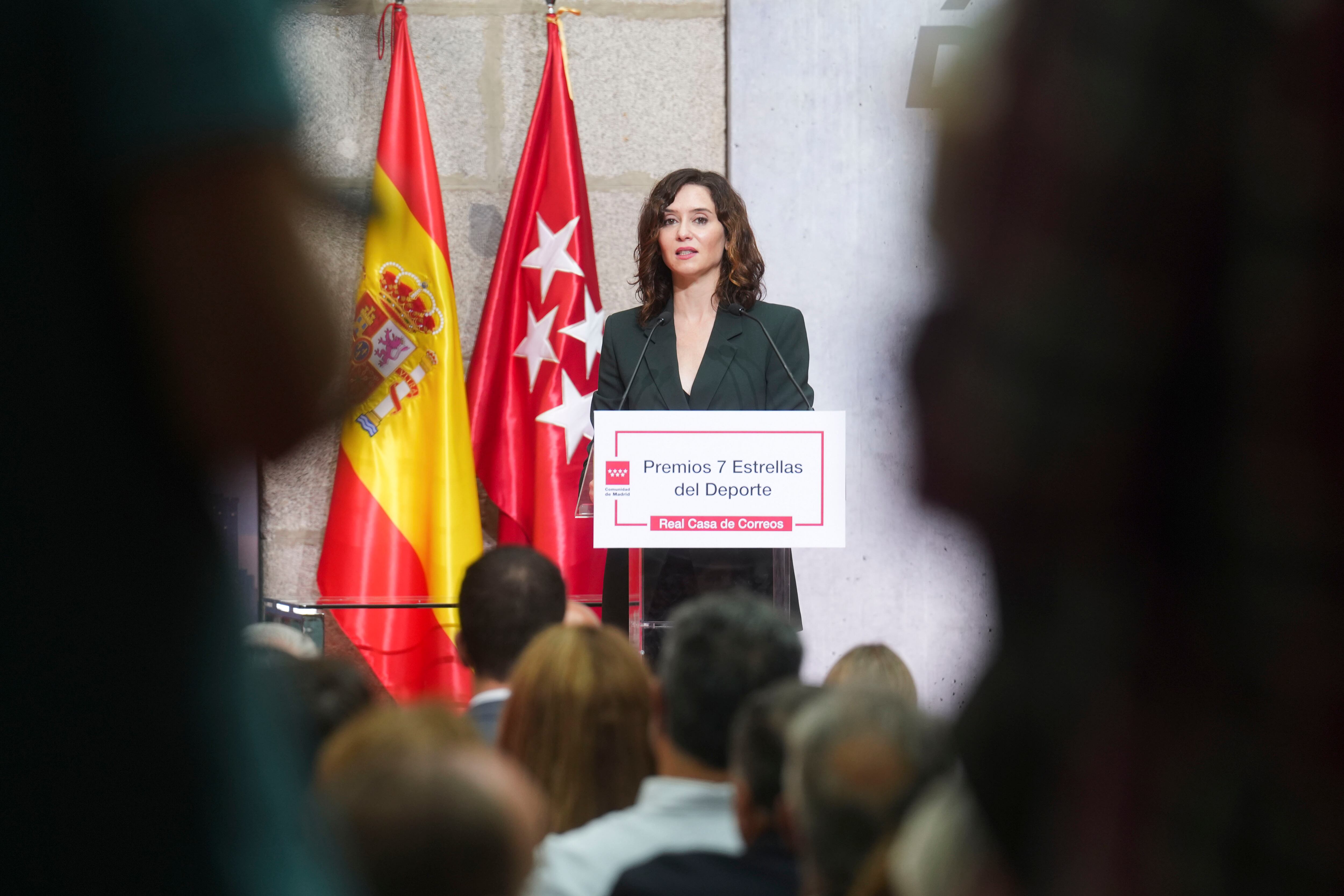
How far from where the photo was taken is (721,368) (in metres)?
3.81

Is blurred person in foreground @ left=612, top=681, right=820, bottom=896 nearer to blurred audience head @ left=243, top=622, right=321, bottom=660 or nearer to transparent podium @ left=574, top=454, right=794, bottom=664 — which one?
blurred audience head @ left=243, top=622, right=321, bottom=660

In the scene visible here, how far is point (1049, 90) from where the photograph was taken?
433 mm

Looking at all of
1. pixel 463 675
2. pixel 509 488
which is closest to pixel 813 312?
pixel 509 488

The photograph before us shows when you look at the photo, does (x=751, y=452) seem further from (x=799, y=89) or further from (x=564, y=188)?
(x=799, y=89)

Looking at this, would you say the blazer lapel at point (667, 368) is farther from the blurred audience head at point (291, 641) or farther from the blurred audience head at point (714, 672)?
the blurred audience head at point (714, 672)

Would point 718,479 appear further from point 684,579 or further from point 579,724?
point 579,724

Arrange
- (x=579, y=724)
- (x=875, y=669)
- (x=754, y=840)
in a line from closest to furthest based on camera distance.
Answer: (x=754, y=840), (x=579, y=724), (x=875, y=669)

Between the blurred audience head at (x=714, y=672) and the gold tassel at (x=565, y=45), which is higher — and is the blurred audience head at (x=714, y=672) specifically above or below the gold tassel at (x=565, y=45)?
below

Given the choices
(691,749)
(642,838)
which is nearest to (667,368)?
(691,749)

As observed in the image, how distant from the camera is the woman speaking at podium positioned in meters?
3.79

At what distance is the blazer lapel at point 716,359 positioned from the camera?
3.79 m

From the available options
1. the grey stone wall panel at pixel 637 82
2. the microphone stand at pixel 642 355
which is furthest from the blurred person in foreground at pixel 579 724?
the grey stone wall panel at pixel 637 82

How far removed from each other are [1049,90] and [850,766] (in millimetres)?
926

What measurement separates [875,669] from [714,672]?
1.86 ft
